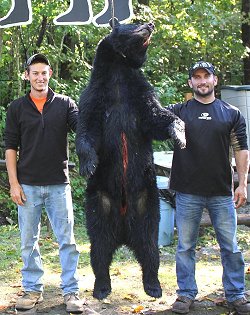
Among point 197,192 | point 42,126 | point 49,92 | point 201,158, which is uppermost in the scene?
point 49,92

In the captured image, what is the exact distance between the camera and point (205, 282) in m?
5.04

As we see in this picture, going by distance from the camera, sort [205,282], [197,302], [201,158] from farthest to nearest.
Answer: [205,282]
[197,302]
[201,158]

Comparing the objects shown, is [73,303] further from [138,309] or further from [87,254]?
[87,254]

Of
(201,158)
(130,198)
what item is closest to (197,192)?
(201,158)

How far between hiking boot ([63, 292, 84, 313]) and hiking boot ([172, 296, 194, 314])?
737mm

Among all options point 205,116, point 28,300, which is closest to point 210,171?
point 205,116

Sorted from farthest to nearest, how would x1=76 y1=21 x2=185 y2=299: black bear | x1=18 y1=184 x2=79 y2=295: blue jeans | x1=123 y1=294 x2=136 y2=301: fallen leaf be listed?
x1=123 y1=294 x2=136 y2=301: fallen leaf, x1=18 y1=184 x2=79 y2=295: blue jeans, x1=76 y1=21 x2=185 y2=299: black bear

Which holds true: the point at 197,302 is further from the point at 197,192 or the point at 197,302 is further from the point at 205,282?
the point at 197,192

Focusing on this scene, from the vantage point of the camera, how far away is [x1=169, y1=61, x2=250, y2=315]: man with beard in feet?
13.2

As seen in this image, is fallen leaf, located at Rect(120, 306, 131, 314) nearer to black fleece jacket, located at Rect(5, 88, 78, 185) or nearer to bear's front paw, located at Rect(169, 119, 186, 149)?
black fleece jacket, located at Rect(5, 88, 78, 185)

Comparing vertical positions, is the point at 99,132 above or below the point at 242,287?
above

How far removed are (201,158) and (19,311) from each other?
187 cm

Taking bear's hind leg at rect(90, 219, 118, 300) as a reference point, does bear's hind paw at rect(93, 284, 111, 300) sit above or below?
below

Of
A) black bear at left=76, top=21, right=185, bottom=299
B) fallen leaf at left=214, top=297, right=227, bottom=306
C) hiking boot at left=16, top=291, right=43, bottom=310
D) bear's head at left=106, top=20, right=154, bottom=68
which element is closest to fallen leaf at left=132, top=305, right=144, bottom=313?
fallen leaf at left=214, top=297, right=227, bottom=306
